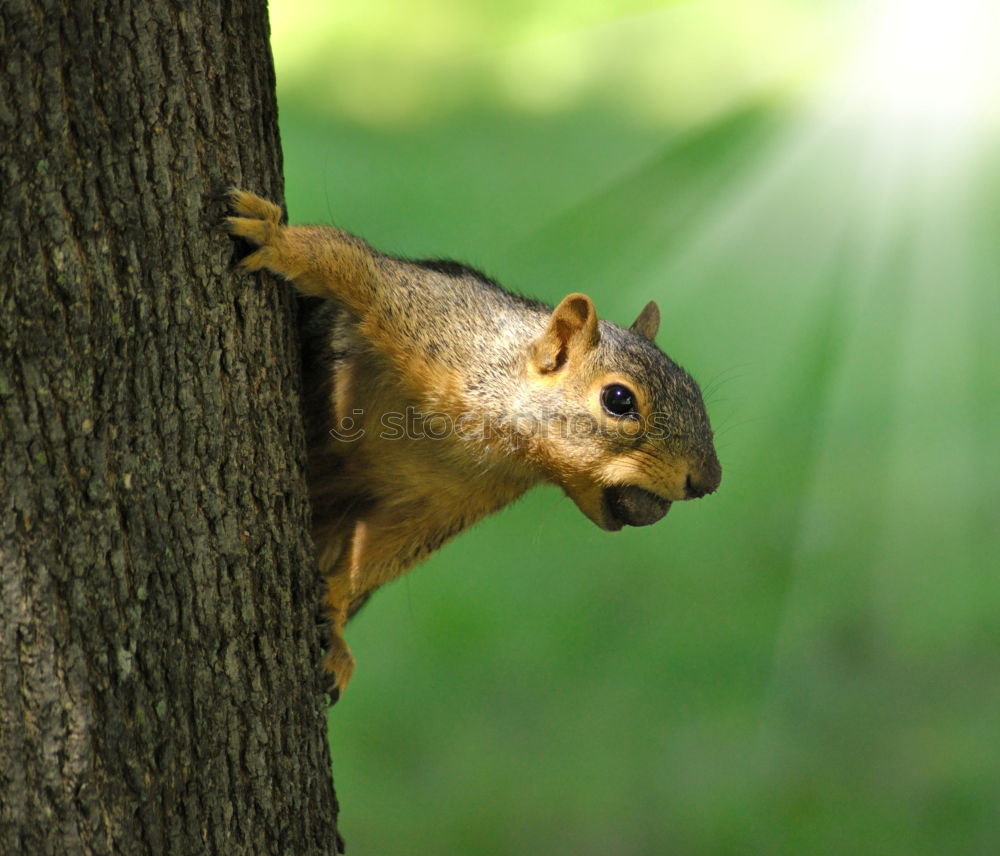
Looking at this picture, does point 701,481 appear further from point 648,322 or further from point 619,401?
point 648,322

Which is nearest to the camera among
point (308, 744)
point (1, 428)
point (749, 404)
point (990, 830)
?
point (1, 428)

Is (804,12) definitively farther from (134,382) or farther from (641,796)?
(134,382)

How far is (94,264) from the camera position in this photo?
1597mm

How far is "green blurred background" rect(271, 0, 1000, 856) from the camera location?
12.7 feet

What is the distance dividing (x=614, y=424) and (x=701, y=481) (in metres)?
→ 0.22

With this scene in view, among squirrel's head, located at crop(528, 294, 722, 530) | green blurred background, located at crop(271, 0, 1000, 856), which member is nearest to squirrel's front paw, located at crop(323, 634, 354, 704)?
squirrel's head, located at crop(528, 294, 722, 530)

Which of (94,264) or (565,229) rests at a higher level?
(565,229)

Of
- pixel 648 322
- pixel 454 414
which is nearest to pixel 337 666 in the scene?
pixel 454 414

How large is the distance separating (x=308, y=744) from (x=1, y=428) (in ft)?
2.50

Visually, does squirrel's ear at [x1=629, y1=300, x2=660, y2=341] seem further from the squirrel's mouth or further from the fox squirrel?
the squirrel's mouth

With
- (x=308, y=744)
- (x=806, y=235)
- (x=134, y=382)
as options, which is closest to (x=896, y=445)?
(x=806, y=235)

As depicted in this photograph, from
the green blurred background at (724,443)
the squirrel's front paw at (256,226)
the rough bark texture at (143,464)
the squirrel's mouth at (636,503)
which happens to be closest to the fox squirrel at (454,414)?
the squirrel's mouth at (636,503)

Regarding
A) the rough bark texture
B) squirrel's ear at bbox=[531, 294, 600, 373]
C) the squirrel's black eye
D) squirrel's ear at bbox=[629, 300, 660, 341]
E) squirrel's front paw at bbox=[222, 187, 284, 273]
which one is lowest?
the rough bark texture

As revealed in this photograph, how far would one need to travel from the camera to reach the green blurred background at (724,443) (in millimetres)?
3861
